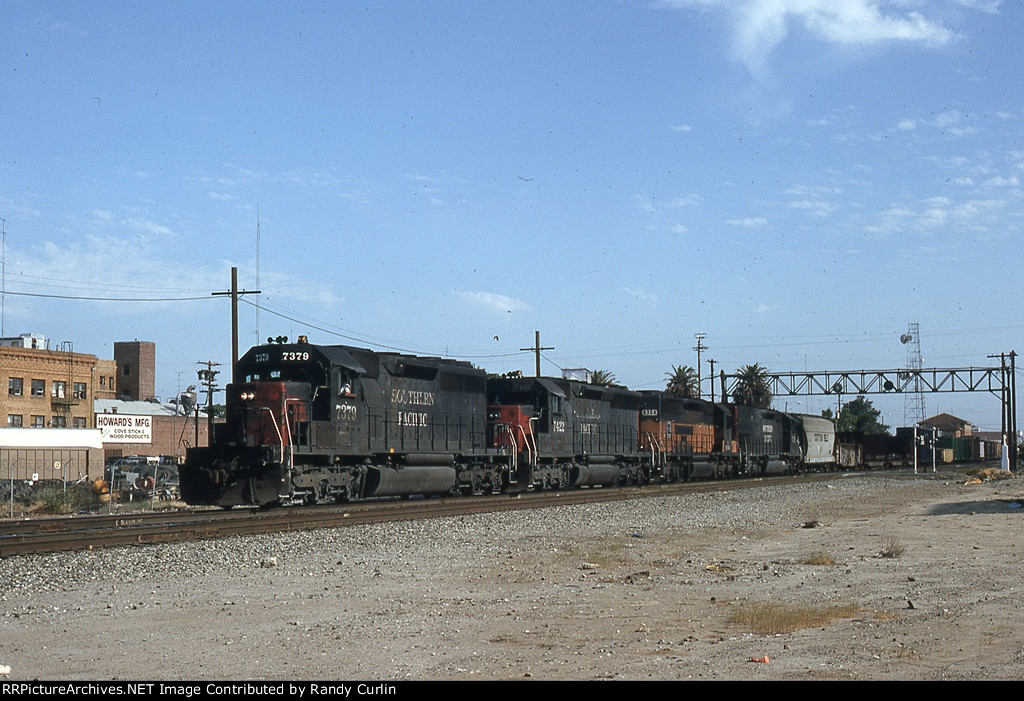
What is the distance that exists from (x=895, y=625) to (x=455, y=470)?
2172 cm

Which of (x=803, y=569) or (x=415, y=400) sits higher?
(x=415, y=400)

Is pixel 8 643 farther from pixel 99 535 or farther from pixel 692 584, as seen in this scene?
pixel 99 535

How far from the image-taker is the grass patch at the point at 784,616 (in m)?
9.38

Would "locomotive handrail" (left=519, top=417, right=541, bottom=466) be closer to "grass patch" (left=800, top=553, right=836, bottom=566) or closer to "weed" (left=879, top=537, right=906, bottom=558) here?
"weed" (left=879, top=537, right=906, bottom=558)

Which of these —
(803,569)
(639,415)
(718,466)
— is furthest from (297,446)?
(718,466)

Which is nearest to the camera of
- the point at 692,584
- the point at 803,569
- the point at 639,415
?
the point at 692,584

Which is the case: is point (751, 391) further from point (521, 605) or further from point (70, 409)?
point (521, 605)

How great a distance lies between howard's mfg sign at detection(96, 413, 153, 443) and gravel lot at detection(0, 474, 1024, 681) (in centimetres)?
3922

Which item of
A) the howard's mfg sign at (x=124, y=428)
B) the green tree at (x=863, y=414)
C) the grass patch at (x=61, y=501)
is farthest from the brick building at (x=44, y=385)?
the green tree at (x=863, y=414)

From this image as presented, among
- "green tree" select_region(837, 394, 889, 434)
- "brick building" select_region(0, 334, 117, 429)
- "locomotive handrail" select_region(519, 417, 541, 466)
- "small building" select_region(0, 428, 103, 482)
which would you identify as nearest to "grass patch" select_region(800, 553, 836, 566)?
"locomotive handrail" select_region(519, 417, 541, 466)

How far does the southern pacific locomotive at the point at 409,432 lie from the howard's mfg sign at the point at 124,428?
91.8 feet

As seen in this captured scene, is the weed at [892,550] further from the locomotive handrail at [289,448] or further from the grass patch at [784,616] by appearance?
the locomotive handrail at [289,448]

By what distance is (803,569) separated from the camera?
13.9 metres

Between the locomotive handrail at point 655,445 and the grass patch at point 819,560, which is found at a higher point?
the locomotive handrail at point 655,445
